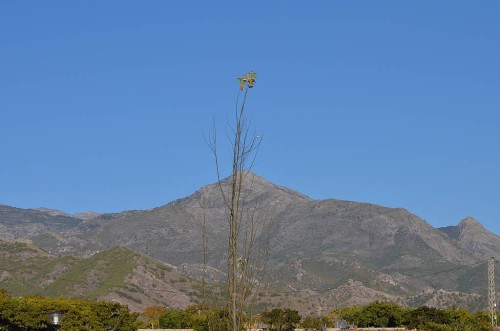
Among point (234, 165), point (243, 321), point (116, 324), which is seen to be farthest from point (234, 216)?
point (116, 324)

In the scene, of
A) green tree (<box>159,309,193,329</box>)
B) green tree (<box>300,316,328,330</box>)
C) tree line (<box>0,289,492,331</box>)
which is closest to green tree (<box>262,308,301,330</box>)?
tree line (<box>0,289,492,331</box>)

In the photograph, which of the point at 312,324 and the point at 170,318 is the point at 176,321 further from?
the point at 312,324

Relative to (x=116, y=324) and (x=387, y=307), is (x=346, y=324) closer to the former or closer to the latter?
(x=387, y=307)

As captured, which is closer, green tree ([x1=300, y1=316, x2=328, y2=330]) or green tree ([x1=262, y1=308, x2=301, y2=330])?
green tree ([x1=262, y1=308, x2=301, y2=330])

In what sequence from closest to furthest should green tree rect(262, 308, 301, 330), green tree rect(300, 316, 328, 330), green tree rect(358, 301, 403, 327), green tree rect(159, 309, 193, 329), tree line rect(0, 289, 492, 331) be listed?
tree line rect(0, 289, 492, 331) < green tree rect(262, 308, 301, 330) < green tree rect(358, 301, 403, 327) < green tree rect(159, 309, 193, 329) < green tree rect(300, 316, 328, 330)

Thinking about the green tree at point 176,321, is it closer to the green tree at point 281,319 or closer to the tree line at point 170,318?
the tree line at point 170,318

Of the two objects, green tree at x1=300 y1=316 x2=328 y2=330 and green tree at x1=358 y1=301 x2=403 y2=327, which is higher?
green tree at x1=358 y1=301 x2=403 y2=327

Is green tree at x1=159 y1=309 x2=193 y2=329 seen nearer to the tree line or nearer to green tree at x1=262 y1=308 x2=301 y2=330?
the tree line

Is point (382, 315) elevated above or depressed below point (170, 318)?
above

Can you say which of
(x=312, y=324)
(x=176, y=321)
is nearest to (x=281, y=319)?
(x=312, y=324)

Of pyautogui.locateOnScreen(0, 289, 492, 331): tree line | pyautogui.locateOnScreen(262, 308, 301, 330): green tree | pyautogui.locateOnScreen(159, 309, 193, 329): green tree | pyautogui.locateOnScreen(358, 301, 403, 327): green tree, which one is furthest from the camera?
pyautogui.locateOnScreen(159, 309, 193, 329): green tree

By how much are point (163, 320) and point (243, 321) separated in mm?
117162

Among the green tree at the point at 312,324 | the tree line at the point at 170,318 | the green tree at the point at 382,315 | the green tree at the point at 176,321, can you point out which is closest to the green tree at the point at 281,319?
the tree line at the point at 170,318

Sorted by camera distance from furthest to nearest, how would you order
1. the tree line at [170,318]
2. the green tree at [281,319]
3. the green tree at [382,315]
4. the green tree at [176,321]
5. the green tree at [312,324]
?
the green tree at [312,324], the green tree at [176,321], the green tree at [382,315], the green tree at [281,319], the tree line at [170,318]
